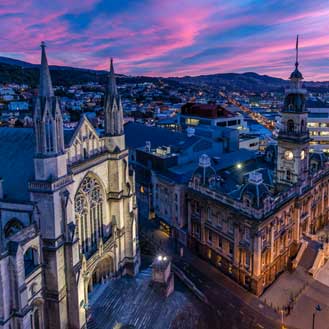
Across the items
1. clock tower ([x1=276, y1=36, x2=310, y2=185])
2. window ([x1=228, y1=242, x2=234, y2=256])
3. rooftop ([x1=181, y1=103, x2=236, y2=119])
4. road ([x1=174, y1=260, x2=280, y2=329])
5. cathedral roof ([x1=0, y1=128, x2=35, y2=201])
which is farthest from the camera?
rooftop ([x1=181, y1=103, x2=236, y2=119])

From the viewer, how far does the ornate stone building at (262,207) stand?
52.2m

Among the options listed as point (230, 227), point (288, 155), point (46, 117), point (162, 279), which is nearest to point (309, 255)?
point (230, 227)

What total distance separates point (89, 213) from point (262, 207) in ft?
80.1

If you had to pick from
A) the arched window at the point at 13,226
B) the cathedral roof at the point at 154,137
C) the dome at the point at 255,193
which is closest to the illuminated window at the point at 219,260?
the dome at the point at 255,193

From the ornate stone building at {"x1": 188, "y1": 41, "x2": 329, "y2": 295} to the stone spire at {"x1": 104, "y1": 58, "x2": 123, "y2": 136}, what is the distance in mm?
17388

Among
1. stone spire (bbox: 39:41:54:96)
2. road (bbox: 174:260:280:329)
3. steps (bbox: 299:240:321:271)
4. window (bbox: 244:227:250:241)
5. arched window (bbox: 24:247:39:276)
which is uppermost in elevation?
stone spire (bbox: 39:41:54:96)

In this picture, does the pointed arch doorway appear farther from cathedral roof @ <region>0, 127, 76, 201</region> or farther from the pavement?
cathedral roof @ <region>0, 127, 76, 201</region>

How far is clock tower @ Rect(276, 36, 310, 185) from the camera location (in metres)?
61.0

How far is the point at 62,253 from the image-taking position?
127 feet

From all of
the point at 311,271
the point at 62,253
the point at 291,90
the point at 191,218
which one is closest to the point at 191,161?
the point at 191,218

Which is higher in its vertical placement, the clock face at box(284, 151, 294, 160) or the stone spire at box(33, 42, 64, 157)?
the stone spire at box(33, 42, 64, 157)

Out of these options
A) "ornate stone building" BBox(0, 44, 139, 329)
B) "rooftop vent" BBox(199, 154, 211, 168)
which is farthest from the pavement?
"rooftop vent" BBox(199, 154, 211, 168)

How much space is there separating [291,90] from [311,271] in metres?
30.5

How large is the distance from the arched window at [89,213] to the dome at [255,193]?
21061 mm
